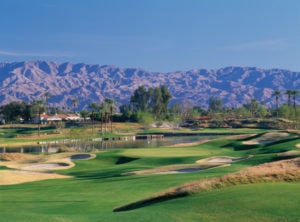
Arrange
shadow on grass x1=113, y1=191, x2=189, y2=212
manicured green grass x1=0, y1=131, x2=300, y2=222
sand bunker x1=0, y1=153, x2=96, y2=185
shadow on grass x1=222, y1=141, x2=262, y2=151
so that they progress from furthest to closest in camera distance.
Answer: shadow on grass x1=222, y1=141, x2=262, y2=151 < sand bunker x1=0, y1=153, x2=96, y2=185 < shadow on grass x1=113, y1=191, x2=189, y2=212 < manicured green grass x1=0, y1=131, x2=300, y2=222

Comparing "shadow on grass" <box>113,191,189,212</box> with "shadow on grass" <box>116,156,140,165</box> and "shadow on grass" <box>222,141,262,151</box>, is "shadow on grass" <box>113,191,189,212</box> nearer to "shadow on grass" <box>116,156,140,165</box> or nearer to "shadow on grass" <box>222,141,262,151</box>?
"shadow on grass" <box>116,156,140,165</box>

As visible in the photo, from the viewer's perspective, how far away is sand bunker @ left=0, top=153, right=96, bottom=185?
39638mm

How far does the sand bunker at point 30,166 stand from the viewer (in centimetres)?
3964

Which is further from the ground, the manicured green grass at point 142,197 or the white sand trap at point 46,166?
the manicured green grass at point 142,197

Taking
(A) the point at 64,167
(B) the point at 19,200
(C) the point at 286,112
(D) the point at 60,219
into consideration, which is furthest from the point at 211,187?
(C) the point at 286,112

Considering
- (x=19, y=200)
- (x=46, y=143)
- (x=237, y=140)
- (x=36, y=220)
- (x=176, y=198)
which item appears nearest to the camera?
(x=36, y=220)

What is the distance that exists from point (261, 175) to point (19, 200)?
14003mm

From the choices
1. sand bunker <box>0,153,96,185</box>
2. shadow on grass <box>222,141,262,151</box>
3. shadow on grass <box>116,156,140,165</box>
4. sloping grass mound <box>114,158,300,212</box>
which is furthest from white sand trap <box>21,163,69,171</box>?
sloping grass mound <box>114,158,300,212</box>

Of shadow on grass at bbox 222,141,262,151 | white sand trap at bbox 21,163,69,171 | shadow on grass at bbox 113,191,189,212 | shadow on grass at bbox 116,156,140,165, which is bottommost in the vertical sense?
white sand trap at bbox 21,163,69,171

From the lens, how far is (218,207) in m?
15.3

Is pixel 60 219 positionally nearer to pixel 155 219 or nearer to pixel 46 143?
pixel 155 219

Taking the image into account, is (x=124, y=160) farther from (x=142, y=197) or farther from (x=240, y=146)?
(x=142, y=197)

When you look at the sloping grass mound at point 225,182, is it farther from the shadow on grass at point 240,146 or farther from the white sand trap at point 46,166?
the shadow on grass at point 240,146

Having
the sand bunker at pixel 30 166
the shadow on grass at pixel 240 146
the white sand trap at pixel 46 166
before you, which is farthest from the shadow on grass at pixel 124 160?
the shadow on grass at pixel 240 146
